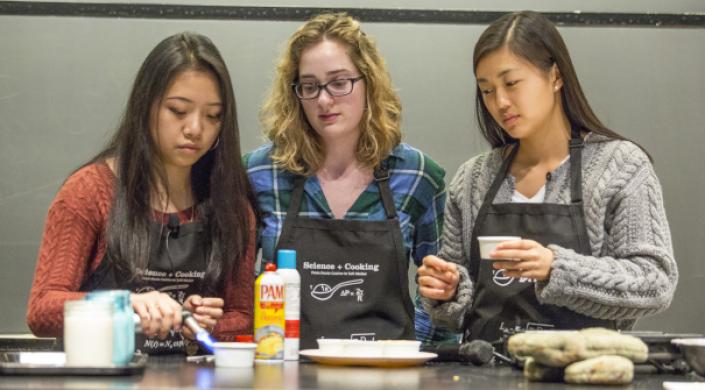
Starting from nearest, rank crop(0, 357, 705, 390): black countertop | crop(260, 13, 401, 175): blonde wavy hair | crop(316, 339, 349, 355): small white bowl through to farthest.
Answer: crop(0, 357, 705, 390): black countertop < crop(316, 339, 349, 355): small white bowl < crop(260, 13, 401, 175): blonde wavy hair

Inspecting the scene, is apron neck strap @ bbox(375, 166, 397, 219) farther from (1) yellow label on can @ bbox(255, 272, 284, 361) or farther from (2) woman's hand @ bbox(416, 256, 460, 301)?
(1) yellow label on can @ bbox(255, 272, 284, 361)

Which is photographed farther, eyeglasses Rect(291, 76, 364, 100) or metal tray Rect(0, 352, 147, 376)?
eyeglasses Rect(291, 76, 364, 100)

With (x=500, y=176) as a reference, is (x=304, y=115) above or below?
above

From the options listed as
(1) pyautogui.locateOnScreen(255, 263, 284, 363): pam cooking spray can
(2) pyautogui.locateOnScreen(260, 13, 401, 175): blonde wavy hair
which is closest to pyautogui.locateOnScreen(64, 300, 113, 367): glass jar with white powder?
(1) pyautogui.locateOnScreen(255, 263, 284, 363): pam cooking spray can

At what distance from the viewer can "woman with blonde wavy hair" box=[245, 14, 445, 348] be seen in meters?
3.00

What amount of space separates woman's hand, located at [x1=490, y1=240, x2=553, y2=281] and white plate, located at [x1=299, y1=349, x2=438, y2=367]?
30 centimetres

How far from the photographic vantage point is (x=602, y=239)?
8.75 ft

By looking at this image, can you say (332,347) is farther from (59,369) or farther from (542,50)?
(542,50)

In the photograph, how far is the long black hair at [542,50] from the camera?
2.80 m

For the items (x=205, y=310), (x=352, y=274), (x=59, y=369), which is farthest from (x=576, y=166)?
(x=59, y=369)

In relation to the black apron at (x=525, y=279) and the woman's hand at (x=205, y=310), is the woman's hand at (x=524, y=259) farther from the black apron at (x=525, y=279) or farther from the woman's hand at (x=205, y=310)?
the woman's hand at (x=205, y=310)

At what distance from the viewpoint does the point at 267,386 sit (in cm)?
178

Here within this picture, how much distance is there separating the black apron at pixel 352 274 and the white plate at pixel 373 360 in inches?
27.7

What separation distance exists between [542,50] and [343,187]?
74 centimetres
